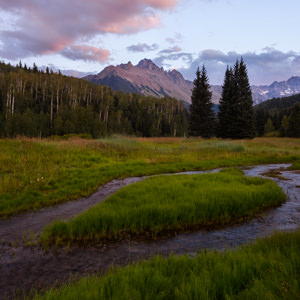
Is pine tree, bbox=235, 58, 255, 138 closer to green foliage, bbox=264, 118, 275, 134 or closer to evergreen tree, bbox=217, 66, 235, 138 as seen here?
evergreen tree, bbox=217, 66, 235, 138

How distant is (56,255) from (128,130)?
280ft

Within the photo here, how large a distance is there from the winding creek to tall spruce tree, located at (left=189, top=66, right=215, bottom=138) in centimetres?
4115

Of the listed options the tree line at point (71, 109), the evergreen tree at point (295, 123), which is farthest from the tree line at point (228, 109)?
the tree line at point (71, 109)

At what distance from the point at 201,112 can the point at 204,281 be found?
158ft

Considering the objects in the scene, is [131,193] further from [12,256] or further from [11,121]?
[11,121]

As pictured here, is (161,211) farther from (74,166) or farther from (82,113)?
(82,113)

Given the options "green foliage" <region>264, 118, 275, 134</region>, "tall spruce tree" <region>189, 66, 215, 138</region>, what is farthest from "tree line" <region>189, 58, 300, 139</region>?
"green foliage" <region>264, 118, 275, 134</region>

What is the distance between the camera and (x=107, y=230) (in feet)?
21.6

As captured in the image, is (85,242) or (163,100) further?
(163,100)

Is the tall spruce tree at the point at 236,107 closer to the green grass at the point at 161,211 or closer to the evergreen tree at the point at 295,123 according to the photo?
the evergreen tree at the point at 295,123

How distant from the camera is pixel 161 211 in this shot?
7.39 m

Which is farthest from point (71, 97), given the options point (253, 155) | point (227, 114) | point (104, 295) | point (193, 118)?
point (104, 295)

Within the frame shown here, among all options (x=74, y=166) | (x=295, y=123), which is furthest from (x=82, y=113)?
(x=295, y=123)

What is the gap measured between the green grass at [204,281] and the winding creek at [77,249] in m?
1.05
